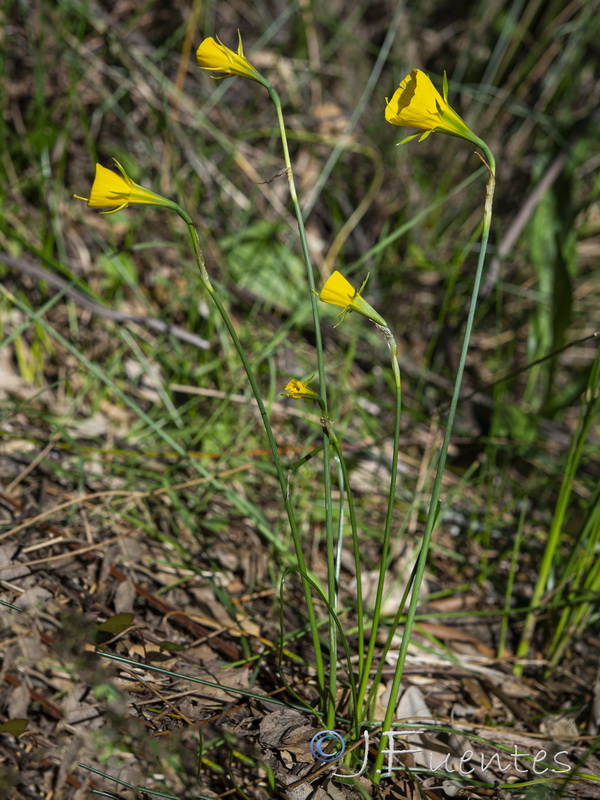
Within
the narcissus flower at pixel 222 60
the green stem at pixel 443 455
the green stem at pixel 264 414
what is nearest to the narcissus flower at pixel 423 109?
the green stem at pixel 443 455

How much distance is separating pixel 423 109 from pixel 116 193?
1.27 ft

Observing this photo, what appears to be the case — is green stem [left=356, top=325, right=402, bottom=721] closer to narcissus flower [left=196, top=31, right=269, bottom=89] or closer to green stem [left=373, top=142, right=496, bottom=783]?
green stem [left=373, top=142, right=496, bottom=783]

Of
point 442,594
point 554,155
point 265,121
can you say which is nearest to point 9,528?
point 442,594

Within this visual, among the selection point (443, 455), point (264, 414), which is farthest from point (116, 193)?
point (443, 455)

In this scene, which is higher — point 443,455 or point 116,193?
point 116,193

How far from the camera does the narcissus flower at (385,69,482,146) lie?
76cm

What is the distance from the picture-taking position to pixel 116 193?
770 millimetres

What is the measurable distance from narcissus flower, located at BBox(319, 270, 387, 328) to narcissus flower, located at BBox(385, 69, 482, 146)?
0.18m

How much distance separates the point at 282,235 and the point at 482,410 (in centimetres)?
Result: 97

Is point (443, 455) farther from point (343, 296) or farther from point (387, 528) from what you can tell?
point (343, 296)

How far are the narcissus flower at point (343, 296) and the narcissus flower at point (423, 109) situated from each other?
0.18m

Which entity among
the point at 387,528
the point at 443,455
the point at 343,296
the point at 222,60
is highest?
the point at 222,60

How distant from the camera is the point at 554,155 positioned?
2426 mm

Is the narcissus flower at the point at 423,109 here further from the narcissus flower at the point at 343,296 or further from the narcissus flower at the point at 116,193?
the narcissus flower at the point at 116,193
